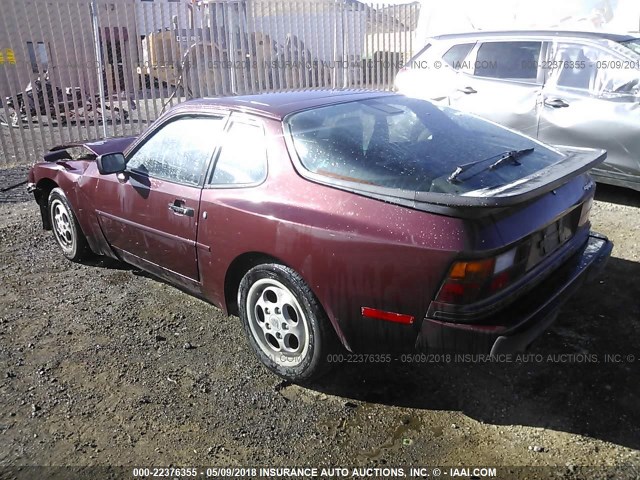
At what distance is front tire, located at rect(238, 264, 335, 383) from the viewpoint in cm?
277

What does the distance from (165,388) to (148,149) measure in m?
1.63

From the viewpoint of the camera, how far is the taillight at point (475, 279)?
233 cm

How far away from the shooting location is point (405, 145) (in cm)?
301

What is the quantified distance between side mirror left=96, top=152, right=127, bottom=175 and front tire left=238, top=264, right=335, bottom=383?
130cm

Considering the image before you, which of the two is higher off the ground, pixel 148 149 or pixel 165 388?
pixel 148 149

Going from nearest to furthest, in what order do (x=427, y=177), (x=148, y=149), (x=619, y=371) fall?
(x=427, y=177), (x=619, y=371), (x=148, y=149)

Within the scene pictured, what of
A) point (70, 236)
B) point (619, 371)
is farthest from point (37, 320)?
point (619, 371)

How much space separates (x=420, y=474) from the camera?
2.39 metres

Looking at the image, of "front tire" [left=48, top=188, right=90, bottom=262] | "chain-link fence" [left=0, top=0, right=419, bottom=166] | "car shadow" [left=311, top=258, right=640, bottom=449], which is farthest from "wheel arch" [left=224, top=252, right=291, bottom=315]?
"chain-link fence" [left=0, top=0, right=419, bottom=166]

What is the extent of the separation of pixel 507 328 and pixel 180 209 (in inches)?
77.6

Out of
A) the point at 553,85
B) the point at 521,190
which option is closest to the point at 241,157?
the point at 521,190

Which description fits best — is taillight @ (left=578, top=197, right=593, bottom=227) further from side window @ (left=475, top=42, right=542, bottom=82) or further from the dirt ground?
side window @ (left=475, top=42, right=542, bottom=82)

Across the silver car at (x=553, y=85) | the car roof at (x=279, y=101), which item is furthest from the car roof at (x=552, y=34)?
the car roof at (x=279, y=101)

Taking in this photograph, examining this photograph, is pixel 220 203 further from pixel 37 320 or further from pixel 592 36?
pixel 592 36
